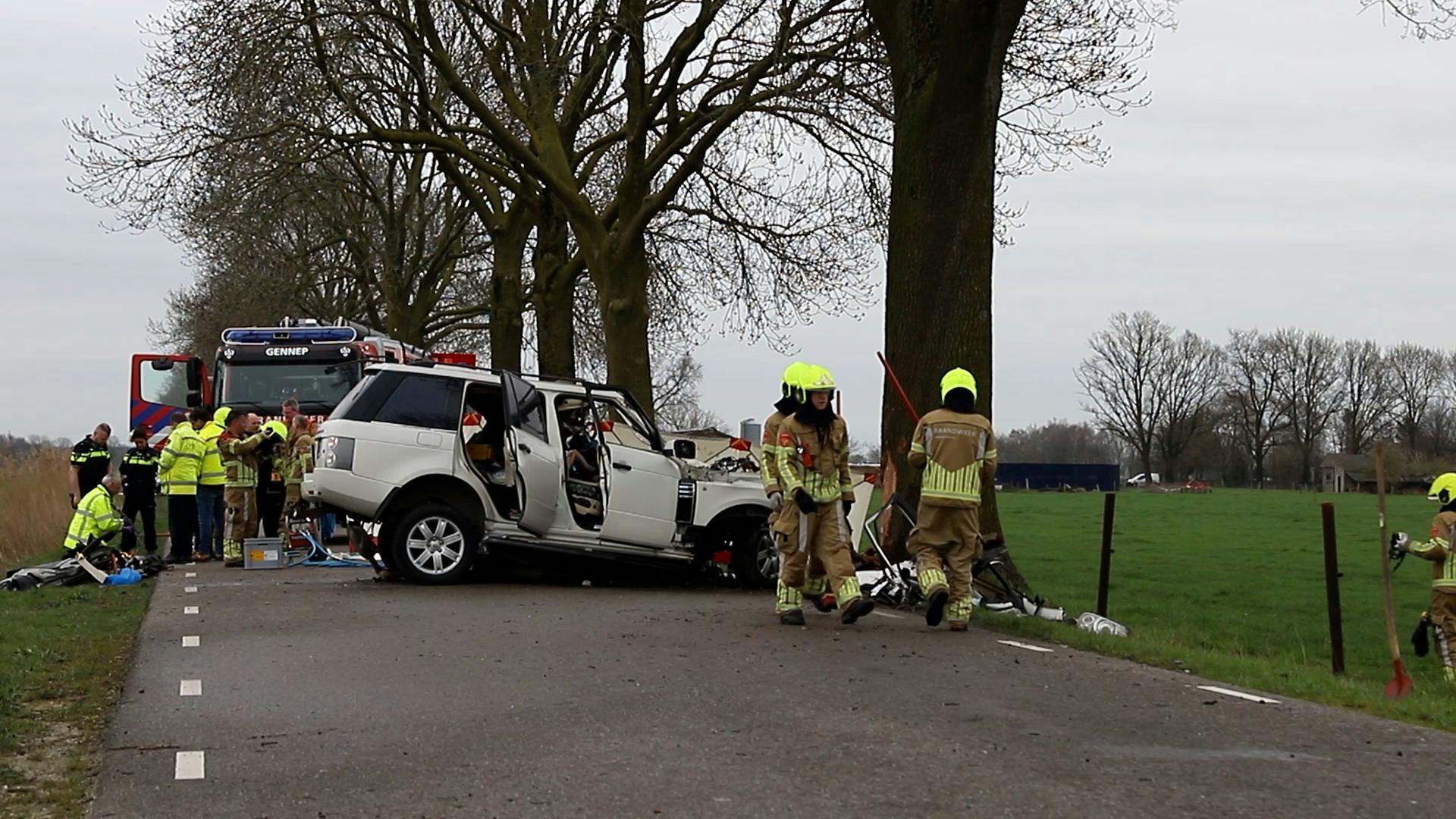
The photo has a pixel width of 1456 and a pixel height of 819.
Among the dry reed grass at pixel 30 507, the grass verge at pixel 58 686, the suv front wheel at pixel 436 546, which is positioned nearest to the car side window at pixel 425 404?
the suv front wheel at pixel 436 546

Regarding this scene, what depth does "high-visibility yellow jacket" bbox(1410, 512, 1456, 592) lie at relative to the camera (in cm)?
1468

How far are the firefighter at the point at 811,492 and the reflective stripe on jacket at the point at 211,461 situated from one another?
968 cm

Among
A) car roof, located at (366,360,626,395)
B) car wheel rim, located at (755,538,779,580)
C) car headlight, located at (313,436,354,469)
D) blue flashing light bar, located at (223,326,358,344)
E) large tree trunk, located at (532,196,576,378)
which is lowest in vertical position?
car wheel rim, located at (755,538,779,580)

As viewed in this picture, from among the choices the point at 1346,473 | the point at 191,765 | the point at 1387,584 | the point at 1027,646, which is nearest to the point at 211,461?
the point at 1027,646

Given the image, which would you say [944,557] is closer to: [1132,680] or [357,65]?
[1132,680]

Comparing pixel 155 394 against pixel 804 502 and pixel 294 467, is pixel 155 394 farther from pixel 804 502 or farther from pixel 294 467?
pixel 804 502

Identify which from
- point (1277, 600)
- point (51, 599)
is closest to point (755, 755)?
point (51, 599)

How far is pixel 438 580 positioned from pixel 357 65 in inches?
455

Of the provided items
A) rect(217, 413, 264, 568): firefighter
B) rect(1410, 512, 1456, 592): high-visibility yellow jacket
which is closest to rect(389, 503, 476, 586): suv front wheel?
rect(217, 413, 264, 568): firefighter

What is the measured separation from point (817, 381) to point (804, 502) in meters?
0.88

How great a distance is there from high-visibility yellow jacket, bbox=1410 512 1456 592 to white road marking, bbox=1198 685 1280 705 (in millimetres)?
6592

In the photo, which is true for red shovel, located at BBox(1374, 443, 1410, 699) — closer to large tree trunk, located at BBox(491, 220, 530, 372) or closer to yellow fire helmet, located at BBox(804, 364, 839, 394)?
yellow fire helmet, located at BBox(804, 364, 839, 394)

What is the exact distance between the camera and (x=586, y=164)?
31.1 metres

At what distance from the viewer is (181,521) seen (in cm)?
1928
